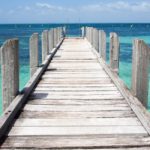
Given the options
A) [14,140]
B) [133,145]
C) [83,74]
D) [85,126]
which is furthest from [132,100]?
[83,74]

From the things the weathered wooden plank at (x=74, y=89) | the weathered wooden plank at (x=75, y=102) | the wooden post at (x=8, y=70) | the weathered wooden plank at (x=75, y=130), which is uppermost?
the wooden post at (x=8, y=70)

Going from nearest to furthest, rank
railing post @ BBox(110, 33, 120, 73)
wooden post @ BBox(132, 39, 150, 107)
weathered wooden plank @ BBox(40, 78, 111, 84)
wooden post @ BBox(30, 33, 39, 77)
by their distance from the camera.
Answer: wooden post @ BBox(132, 39, 150, 107), weathered wooden plank @ BBox(40, 78, 111, 84), wooden post @ BBox(30, 33, 39, 77), railing post @ BBox(110, 33, 120, 73)

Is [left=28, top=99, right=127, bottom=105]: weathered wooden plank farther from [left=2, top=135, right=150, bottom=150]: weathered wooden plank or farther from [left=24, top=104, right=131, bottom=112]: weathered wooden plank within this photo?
[left=2, top=135, right=150, bottom=150]: weathered wooden plank

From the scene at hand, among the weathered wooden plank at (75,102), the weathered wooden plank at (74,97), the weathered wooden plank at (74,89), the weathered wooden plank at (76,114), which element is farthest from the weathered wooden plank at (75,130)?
the weathered wooden plank at (74,89)

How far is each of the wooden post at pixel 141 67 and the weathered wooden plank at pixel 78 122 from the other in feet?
1.65

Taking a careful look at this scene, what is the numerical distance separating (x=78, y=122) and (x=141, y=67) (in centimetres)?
115

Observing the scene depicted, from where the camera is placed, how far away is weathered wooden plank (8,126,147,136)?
172 inches

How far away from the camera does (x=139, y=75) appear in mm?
5125

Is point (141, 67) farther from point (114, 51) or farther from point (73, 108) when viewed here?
point (114, 51)

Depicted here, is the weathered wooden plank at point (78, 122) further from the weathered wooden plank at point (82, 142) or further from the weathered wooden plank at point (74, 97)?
the weathered wooden plank at point (74, 97)

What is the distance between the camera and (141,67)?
200 inches

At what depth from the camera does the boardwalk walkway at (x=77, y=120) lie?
160 inches

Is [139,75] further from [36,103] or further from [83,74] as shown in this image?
[83,74]

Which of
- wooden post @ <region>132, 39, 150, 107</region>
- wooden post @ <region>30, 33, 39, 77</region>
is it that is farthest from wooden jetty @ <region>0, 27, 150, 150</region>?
wooden post @ <region>30, 33, 39, 77</region>
